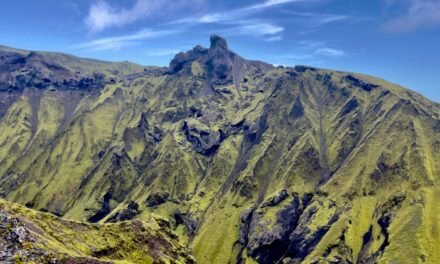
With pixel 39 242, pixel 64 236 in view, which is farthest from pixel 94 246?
pixel 39 242

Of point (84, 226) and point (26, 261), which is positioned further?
point (84, 226)

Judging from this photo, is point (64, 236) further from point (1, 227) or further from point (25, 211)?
point (1, 227)

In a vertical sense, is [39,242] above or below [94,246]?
above

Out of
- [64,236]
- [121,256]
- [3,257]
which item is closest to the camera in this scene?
[3,257]

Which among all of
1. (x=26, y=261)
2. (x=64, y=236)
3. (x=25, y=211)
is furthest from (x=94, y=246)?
(x=26, y=261)

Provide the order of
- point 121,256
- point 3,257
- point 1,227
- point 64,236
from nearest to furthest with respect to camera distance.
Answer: point 3,257, point 1,227, point 64,236, point 121,256

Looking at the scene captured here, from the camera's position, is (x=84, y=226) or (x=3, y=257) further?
(x=84, y=226)

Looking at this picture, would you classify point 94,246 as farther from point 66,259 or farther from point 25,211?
point 66,259

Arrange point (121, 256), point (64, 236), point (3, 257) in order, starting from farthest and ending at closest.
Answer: point (121, 256), point (64, 236), point (3, 257)

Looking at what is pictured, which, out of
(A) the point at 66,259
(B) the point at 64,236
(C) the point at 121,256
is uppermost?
(A) the point at 66,259
